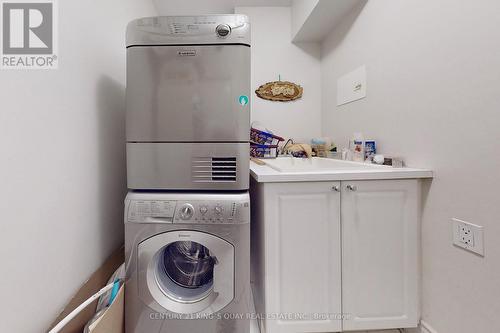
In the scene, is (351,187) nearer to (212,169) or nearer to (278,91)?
(212,169)

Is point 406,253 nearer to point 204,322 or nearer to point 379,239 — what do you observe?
point 379,239

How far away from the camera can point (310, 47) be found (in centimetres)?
259

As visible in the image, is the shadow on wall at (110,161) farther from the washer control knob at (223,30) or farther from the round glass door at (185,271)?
the washer control knob at (223,30)

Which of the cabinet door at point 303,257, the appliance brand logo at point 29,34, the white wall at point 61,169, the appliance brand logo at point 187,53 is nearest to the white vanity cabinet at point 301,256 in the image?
the cabinet door at point 303,257

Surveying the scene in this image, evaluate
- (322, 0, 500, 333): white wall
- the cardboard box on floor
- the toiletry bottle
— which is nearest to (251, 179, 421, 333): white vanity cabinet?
(322, 0, 500, 333): white wall

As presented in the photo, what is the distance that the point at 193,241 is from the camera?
1204mm

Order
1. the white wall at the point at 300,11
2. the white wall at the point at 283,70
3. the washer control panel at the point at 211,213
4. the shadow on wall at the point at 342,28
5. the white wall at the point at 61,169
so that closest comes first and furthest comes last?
the white wall at the point at 61,169 < the washer control panel at the point at 211,213 < the shadow on wall at the point at 342,28 < the white wall at the point at 300,11 < the white wall at the point at 283,70

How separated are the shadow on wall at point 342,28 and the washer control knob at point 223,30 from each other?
4.17 ft

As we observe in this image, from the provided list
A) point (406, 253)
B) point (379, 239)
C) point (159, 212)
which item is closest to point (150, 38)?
point (159, 212)

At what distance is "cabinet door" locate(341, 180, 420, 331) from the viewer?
1.25 metres

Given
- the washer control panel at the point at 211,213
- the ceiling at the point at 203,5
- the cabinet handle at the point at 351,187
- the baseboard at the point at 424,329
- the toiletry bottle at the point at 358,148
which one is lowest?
the baseboard at the point at 424,329

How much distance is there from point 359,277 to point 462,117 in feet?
2.99

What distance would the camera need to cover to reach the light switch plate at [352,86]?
5.98 feet

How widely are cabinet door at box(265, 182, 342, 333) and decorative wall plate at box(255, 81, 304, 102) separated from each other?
5.15 feet
